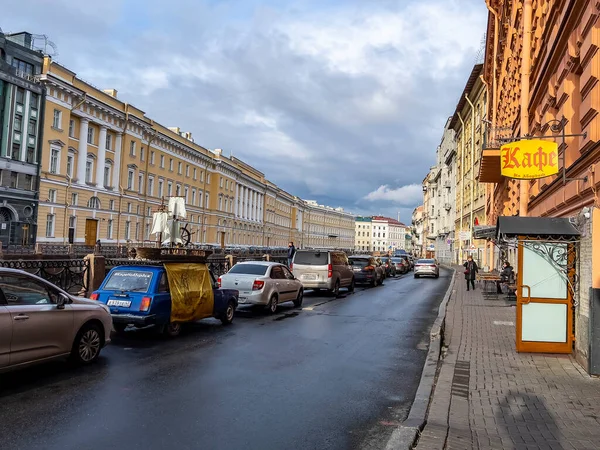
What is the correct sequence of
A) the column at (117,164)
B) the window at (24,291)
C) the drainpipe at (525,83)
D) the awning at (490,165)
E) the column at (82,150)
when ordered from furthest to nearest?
the column at (117,164) < the column at (82,150) < the awning at (490,165) < the drainpipe at (525,83) < the window at (24,291)

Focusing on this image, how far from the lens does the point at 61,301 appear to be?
7.20 metres

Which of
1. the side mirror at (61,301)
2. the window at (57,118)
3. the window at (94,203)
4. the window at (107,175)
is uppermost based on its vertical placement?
the window at (57,118)

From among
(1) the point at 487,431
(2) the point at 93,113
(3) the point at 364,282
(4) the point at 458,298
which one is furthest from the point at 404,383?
(2) the point at 93,113

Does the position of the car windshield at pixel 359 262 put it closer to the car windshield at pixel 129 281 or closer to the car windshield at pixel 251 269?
the car windshield at pixel 251 269

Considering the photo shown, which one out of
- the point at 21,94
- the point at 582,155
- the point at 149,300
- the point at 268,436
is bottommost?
the point at 268,436

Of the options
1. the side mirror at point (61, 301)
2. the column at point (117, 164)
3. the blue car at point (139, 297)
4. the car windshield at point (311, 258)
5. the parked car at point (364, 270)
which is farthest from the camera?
the column at point (117, 164)

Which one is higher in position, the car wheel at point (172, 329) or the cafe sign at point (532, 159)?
the cafe sign at point (532, 159)

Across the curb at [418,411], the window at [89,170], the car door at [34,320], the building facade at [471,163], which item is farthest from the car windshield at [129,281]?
the window at [89,170]

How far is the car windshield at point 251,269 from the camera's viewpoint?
1496 cm

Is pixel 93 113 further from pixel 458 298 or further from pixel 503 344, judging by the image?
pixel 503 344

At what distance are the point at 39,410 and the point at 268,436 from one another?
2.55 m

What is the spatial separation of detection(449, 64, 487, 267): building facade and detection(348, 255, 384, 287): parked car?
9745mm

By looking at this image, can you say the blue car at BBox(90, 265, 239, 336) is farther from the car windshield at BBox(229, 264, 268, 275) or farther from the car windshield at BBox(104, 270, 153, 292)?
the car windshield at BBox(229, 264, 268, 275)

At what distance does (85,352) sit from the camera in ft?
25.0
